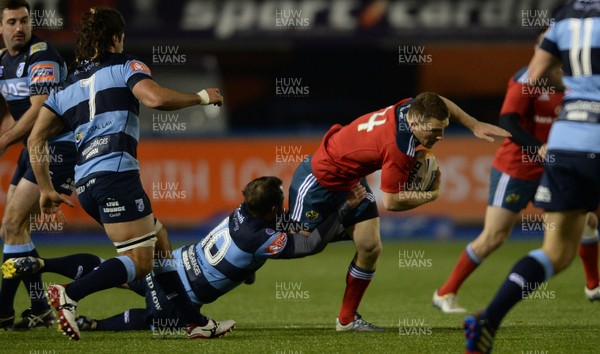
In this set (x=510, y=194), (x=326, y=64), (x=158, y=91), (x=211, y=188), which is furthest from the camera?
(x=326, y=64)

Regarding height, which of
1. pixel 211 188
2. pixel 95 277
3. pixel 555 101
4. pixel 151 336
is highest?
pixel 555 101

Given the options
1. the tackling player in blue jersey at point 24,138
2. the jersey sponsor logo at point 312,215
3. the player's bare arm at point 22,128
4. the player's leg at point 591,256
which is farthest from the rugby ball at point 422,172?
the player's bare arm at point 22,128

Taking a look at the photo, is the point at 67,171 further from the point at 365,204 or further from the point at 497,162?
the point at 497,162

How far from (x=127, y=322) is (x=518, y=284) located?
3.19 meters

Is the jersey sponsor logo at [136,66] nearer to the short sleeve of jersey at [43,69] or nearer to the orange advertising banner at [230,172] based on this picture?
the short sleeve of jersey at [43,69]

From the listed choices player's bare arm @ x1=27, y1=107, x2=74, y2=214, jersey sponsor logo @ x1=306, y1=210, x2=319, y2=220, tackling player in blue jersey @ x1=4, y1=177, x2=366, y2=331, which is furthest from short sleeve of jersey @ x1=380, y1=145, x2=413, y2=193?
player's bare arm @ x1=27, y1=107, x2=74, y2=214

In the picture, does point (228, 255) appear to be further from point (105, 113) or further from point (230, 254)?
point (105, 113)

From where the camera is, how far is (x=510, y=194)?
27.8 ft

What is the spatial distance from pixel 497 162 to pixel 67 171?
3.53m

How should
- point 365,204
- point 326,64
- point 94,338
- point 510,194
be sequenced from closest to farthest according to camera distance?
point 94,338
point 365,204
point 510,194
point 326,64

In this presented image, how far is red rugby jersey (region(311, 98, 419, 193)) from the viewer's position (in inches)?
276

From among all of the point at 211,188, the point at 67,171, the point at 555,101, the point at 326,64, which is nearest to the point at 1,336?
the point at 67,171

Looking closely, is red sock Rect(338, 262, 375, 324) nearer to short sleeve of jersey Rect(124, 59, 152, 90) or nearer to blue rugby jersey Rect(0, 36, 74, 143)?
short sleeve of jersey Rect(124, 59, 152, 90)

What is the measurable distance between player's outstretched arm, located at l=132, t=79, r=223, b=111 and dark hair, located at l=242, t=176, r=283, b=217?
2.25ft
